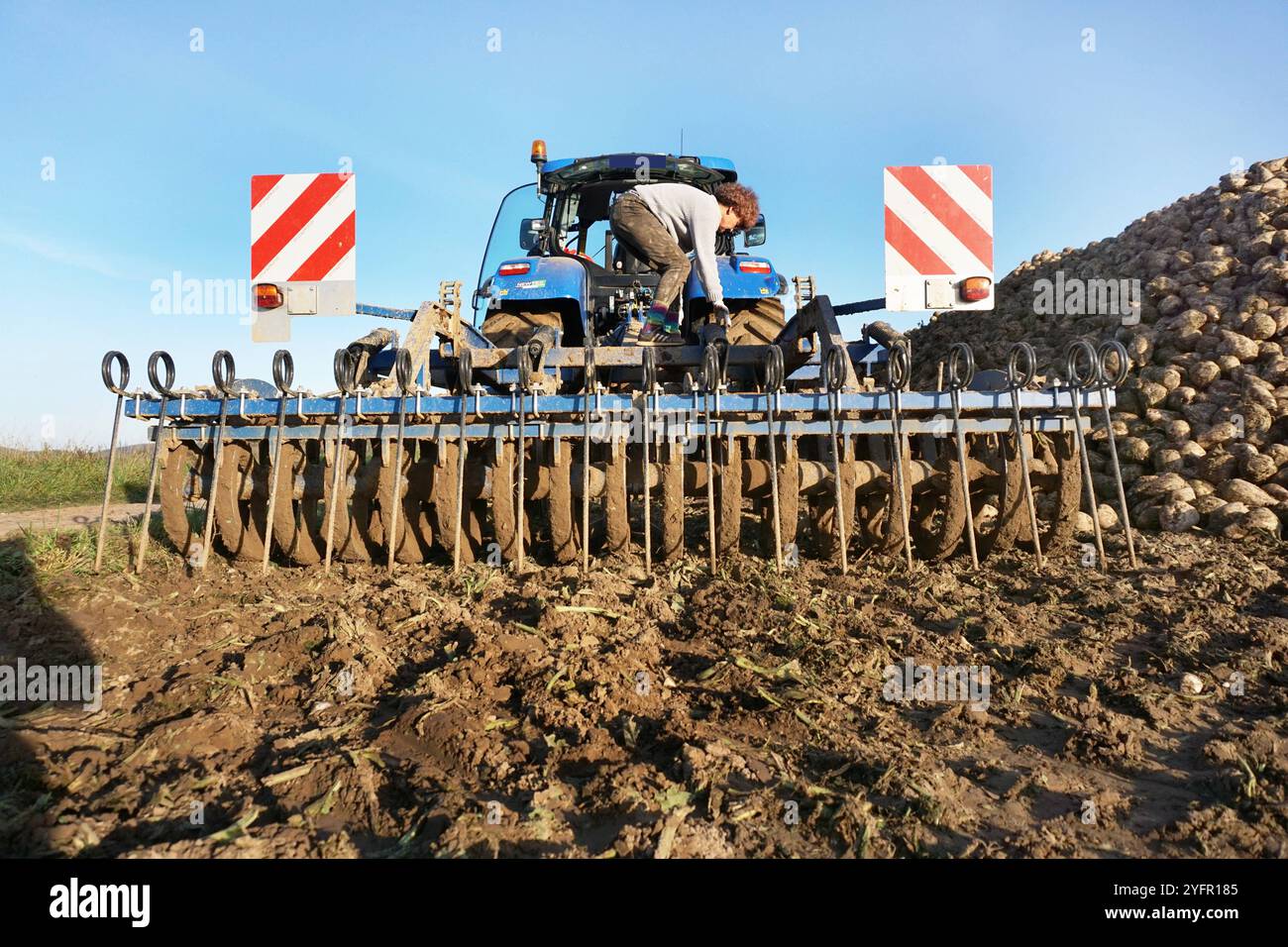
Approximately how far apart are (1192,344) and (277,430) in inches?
276

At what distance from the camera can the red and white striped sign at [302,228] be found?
5113mm

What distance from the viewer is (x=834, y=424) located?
4.16 m

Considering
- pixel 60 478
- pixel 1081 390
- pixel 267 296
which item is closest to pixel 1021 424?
pixel 1081 390

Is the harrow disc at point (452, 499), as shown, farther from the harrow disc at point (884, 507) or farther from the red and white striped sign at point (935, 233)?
the red and white striped sign at point (935, 233)

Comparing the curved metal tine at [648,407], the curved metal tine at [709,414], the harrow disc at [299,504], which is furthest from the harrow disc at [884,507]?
the harrow disc at [299,504]

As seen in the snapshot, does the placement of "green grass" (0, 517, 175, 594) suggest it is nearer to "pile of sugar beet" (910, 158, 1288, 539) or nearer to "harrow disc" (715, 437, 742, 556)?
"harrow disc" (715, 437, 742, 556)

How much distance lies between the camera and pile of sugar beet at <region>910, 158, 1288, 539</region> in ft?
17.9

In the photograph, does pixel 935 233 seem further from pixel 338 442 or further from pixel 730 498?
pixel 338 442

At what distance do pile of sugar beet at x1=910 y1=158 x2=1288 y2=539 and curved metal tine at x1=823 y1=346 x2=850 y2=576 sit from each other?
2352 millimetres

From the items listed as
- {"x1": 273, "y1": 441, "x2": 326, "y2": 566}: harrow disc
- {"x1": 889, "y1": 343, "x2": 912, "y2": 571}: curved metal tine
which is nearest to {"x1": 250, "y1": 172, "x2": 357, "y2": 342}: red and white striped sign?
{"x1": 273, "y1": 441, "x2": 326, "y2": 566}: harrow disc

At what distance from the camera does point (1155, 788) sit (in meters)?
2.11

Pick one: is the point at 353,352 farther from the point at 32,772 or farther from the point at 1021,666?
the point at 1021,666

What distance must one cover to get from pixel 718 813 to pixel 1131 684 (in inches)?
65.9
